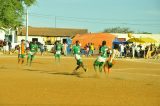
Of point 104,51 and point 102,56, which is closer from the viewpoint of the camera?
point 104,51

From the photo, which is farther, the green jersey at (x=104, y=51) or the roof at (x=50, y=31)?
Result: the roof at (x=50, y=31)

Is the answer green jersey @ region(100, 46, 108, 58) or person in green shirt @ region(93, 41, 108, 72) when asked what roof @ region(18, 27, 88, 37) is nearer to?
person in green shirt @ region(93, 41, 108, 72)

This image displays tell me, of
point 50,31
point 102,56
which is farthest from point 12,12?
point 50,31

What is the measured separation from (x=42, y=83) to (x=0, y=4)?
23.6 metres

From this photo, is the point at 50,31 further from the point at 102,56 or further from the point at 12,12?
the point at 102,56

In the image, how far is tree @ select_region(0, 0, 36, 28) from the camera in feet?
131

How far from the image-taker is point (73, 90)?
15086 millimetres

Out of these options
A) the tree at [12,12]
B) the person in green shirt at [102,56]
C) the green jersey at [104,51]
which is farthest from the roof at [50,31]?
the green jersey at [104,51]

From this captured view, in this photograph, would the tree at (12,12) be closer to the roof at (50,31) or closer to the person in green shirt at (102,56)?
the person in green shirt at (102,56)

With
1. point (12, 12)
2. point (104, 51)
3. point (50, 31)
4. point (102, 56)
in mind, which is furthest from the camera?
point (50, 31)

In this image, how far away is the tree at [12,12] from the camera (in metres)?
40.0

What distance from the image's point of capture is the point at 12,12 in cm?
4059

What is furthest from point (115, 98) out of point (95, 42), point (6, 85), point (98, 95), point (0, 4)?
point (95, 42)

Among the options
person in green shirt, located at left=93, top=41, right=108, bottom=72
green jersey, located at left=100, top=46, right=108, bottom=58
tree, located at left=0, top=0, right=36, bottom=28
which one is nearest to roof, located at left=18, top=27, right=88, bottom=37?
tree, located at left=0, top=0, right=36, bottom=28
